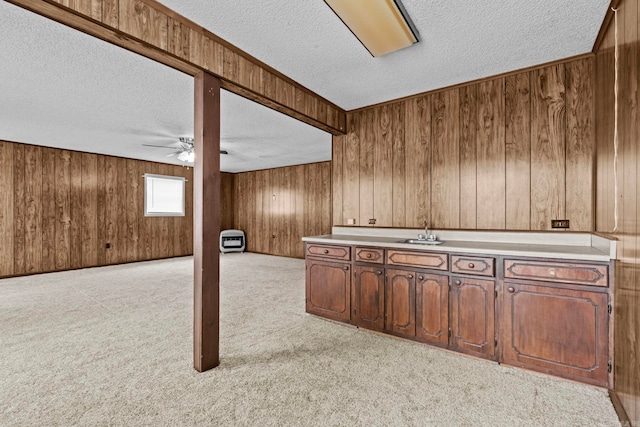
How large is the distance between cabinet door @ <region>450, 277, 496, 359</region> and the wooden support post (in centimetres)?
197

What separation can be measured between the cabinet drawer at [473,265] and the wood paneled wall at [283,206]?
509 cm

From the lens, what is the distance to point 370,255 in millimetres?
2963

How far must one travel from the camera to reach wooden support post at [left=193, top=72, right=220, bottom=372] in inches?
88.8

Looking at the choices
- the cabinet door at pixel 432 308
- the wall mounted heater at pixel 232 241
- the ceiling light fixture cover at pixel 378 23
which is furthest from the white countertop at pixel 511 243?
the wall mounted heater at pixel 232 241

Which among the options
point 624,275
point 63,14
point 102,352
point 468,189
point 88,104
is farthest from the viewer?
point 88,104

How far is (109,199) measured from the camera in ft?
22.3

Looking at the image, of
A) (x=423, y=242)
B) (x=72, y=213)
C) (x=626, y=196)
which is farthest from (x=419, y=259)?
(x=72, y=213)

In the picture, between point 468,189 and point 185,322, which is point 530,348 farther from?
point 185,322

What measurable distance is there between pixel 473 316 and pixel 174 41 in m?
3.04

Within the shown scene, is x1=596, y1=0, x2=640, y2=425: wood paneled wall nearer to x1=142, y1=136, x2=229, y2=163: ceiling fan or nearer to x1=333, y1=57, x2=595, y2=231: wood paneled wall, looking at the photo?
x1=333, y1=57, x2=595, y2=231: wood paneled wall

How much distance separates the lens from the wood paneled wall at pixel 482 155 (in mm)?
2604

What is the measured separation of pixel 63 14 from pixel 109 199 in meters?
6.28

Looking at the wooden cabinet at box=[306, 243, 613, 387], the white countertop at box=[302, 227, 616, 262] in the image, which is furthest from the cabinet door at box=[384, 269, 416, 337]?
the white countertop at box=[302, 227, 616, 262]

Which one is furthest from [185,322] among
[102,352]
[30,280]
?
[30,280]
